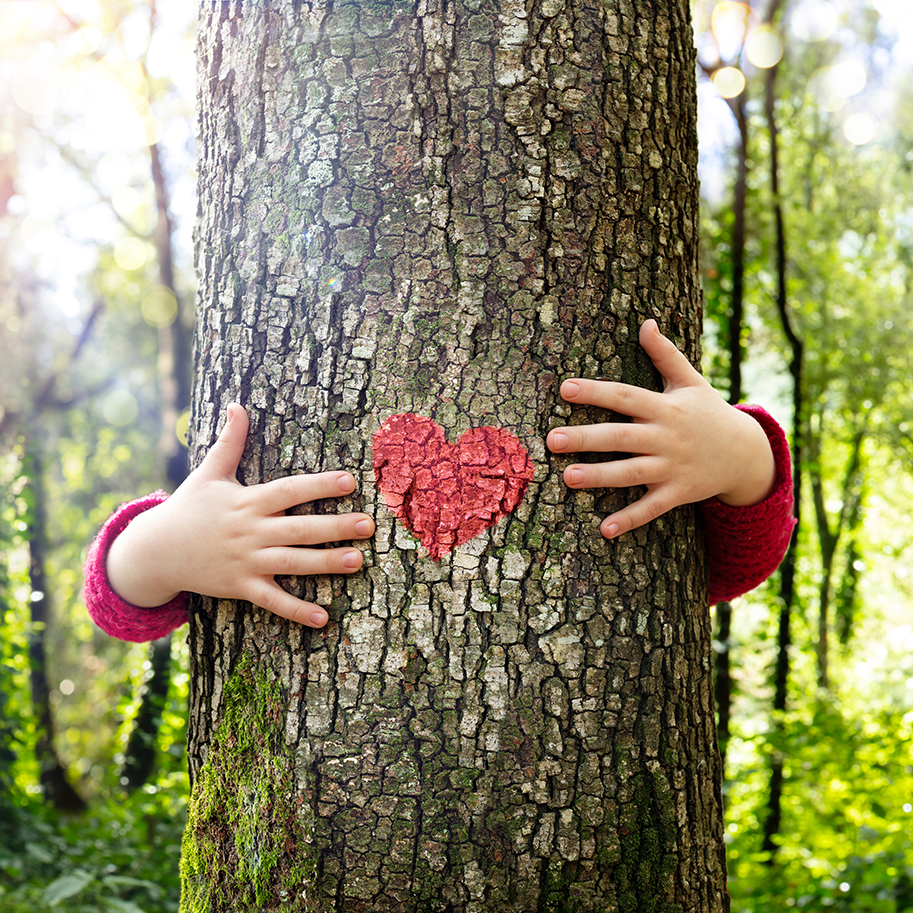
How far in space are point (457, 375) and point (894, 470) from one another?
405 inches

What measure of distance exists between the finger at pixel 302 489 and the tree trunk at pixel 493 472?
28mm

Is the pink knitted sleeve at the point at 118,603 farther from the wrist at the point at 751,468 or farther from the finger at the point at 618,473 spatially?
the wrist at the point at 751,468

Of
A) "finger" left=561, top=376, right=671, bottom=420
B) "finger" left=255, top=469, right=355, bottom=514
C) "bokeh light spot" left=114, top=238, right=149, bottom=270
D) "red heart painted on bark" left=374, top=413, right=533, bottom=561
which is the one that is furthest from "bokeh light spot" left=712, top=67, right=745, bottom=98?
"bokeh light spot" left=114, top=238, right=149, bottom=270

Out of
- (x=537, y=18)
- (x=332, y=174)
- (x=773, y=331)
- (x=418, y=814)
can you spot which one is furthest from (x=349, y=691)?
(x=773, y=331)

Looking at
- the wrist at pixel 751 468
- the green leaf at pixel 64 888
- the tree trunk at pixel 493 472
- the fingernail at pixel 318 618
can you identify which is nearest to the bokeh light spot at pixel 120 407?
the green leaf at pixel 64 888

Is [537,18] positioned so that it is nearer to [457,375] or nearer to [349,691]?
[457,375]

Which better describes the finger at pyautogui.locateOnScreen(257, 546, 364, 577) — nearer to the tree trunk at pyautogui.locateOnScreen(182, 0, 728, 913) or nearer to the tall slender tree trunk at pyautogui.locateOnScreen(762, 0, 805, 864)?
the tree trunk at pyautogui.locateOnScreen(182, 0, 728, 913)

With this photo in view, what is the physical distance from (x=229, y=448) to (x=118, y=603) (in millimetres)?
394

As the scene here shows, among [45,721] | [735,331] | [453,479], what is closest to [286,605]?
[453,479]

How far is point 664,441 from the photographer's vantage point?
1027 mm

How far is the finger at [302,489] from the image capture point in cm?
99

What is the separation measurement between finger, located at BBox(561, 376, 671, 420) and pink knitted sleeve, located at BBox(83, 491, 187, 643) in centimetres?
80

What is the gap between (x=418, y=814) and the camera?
0.93 metres

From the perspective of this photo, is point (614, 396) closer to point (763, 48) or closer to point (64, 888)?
point (64, 888)
